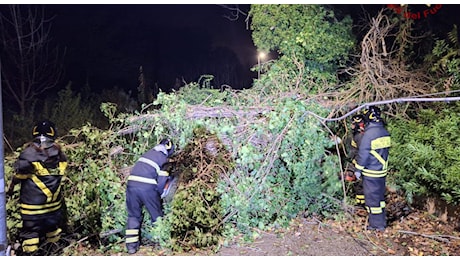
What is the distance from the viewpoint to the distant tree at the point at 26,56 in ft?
19.1

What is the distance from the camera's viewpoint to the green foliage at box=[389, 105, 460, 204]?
4.32 meters

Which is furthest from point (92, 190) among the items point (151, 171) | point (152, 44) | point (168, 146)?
point (152, 44)

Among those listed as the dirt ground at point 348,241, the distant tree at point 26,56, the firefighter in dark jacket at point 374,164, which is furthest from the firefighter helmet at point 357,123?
the distant tree at point 26,56

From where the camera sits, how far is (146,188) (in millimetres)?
4168

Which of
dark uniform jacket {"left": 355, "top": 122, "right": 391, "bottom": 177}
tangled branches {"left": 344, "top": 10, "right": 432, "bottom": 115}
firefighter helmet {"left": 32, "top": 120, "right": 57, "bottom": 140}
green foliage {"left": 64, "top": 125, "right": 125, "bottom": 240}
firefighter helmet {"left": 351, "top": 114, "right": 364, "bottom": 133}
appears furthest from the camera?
tangled branches {"left": 344, "top": 10, "right": 432, "bottom": 115}

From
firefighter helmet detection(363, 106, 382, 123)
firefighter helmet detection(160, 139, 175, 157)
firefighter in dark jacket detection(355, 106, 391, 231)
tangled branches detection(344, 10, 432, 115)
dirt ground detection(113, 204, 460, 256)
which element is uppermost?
tangled branches detection(344, 10, 432, 115)

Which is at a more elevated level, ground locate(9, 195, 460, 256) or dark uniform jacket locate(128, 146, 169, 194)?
dark uniform jacket locate(128, 146, 169, 194)

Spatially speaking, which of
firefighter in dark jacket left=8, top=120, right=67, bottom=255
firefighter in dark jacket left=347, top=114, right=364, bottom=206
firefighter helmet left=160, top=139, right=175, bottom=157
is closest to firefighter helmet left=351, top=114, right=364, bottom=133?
firefighter in dark jacket left=347, top=114, right=364, bottom=206

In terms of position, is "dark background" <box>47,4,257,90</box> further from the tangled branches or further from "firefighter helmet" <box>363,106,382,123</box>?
"firefighter helmet" <box>363,106,382,123</box>

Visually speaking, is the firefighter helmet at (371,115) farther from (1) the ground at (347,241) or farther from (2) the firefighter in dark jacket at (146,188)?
(2) the firefighter in dark jacket at (146,188)

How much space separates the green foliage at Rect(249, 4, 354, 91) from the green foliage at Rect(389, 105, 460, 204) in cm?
118

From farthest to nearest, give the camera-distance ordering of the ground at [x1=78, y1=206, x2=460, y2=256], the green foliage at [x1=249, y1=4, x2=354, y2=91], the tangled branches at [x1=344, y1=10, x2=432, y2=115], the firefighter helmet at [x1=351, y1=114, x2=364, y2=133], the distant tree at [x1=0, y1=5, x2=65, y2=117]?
1. the distant tree at [x1=0, y1=5, x2=65, y2=117]
2. the green foliage at [x1=249, y1=4, x2=354, y2=91]
3. the tangled branches at [x1=344, y1=10, x2=432, y2=115]
4. the firefighter helmet at [x1=351, y1=114, x2=364, y2=133]
5. the ground at [x1=78, y1=206, x2=460, y2=256]

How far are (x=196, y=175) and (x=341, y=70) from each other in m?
2.61
